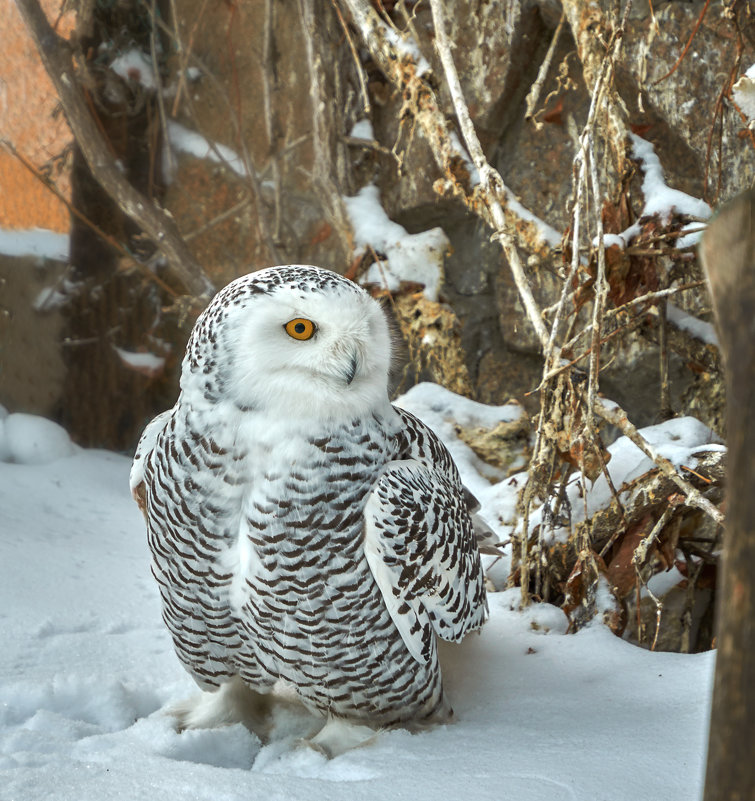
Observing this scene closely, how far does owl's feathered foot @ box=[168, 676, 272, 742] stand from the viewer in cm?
175

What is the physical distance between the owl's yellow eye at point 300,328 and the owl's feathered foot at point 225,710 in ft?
2.54

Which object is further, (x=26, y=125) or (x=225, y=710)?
(x=26, y=125)

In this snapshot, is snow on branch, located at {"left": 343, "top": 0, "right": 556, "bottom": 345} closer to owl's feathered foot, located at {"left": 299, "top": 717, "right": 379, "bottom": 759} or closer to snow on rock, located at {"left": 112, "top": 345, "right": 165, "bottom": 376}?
owl's feathered foot, located at {"left": 299, "top": 717, "right": 379, "bottom": 759}

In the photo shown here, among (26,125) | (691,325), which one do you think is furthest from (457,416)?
(26,125)

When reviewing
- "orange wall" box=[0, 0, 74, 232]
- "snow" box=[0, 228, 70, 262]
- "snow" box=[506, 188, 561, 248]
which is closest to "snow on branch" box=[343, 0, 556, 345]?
"snow" box=[506, 188, 561, 248]

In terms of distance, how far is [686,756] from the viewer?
4.95ft

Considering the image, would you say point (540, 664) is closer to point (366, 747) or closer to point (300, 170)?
point (366, 747)

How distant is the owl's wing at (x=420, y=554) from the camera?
155 centimetres

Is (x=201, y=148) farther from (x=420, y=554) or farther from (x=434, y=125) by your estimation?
(x=420, y=554)

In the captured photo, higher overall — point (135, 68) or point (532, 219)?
point (135, 68)

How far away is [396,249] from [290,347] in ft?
6.49

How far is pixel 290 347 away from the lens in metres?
1.48

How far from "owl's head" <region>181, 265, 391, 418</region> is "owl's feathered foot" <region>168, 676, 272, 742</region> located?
0.66 m

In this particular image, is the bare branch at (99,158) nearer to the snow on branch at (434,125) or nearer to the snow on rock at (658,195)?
the snow on branch at (434,125)
